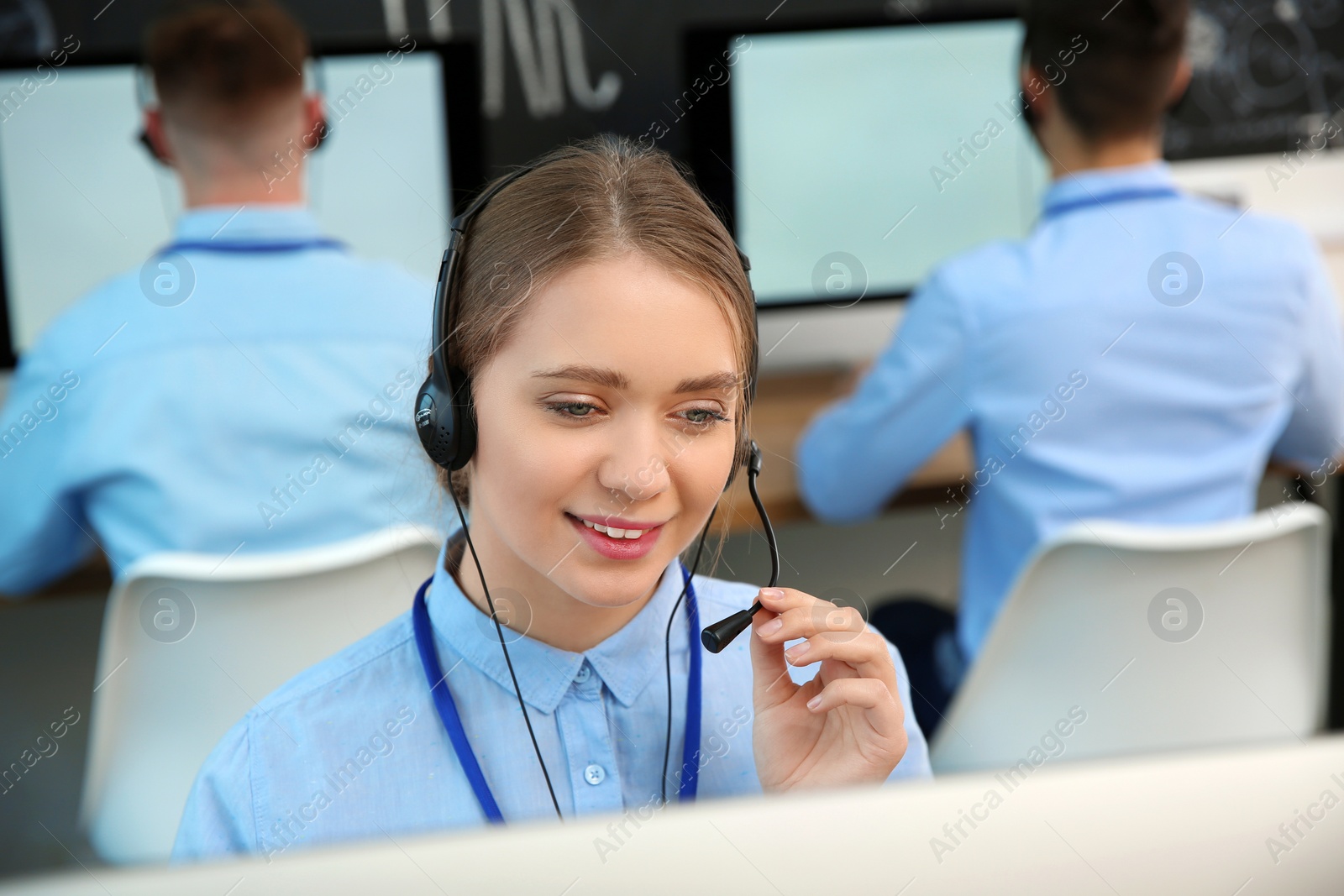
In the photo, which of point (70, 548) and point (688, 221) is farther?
point (70, 548)

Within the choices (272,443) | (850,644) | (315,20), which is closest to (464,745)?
(850,644)

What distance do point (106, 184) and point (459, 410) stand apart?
3.97 feet

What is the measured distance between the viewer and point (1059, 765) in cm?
26

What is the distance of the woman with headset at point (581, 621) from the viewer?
17.1 inches

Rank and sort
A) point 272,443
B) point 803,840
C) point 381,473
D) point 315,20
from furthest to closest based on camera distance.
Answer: point 315,20 < point 272,443 < point 381,473 < point 803,840

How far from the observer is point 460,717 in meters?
0.49

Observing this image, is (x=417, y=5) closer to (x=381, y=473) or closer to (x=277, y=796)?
(x=381, y=473)

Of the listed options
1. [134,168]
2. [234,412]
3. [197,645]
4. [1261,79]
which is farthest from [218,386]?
[1261,79]

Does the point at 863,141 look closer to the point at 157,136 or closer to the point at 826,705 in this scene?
the point at 157,136

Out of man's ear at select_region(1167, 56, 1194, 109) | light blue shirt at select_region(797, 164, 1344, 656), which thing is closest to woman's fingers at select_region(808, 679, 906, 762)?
light blue shirt at select_region(797, 164, 1344, 656)

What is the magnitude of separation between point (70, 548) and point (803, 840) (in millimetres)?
1364

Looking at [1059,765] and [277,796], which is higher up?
[1059,765]

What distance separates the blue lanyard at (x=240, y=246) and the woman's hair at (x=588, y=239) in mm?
857

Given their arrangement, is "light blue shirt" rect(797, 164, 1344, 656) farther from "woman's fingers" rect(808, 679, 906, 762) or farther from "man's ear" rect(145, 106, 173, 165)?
"man's ear" rect(145, 106, 173, 165)
